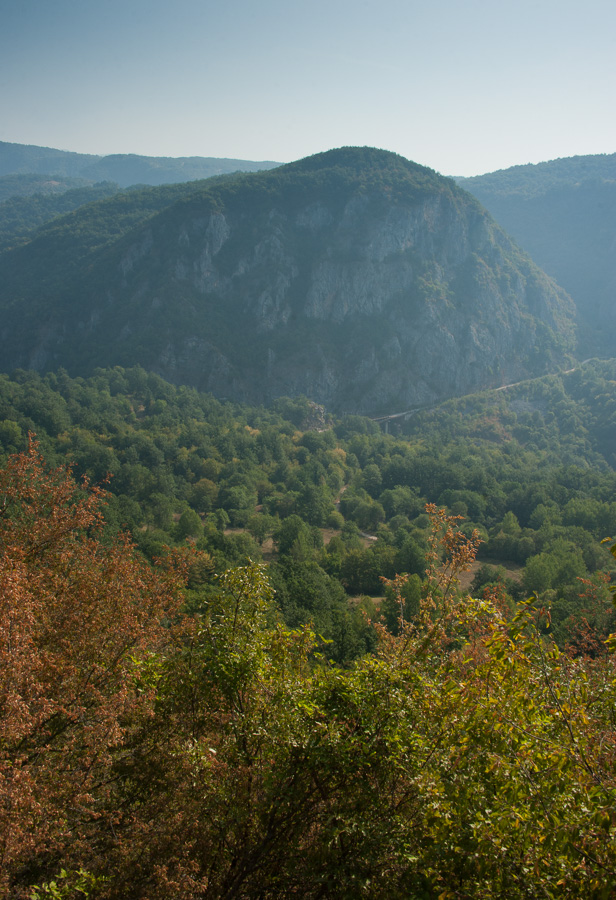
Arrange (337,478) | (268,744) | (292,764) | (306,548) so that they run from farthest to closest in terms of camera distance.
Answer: (337,478) < (306,548) < (268,744) < (292,764)

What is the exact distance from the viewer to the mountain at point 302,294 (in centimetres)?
13938

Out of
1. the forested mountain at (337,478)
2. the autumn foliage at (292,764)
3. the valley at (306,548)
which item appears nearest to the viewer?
the autumn foliage at (292,764)

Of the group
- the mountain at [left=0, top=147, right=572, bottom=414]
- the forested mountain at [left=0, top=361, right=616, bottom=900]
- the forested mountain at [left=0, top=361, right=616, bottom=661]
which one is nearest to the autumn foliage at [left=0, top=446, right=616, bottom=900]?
the forested mountain at [left=0, top=361, right=616, bottom=900]

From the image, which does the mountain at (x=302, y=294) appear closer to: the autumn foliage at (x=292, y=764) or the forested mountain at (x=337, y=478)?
the forested mountain at (x=337, y=478)

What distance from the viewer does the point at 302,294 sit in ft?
506

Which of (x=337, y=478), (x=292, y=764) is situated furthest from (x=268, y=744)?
(x=337, y=478)

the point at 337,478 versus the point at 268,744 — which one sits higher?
the point at 268,744

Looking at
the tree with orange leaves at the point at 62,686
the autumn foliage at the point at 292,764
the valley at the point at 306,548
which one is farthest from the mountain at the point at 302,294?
the autumn foliage at the point at 292,764

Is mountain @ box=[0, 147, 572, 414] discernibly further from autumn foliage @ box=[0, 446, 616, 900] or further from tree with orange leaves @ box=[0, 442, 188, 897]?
autumn foliage @ box=[0, 446, 616, 900]

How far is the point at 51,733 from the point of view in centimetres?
835

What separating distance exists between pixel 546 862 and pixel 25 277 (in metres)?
180

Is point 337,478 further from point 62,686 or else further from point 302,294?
point 62,686

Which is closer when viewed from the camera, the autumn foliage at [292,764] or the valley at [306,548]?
the autumn foliage at [292,764]

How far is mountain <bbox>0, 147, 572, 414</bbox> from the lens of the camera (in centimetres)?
13938
